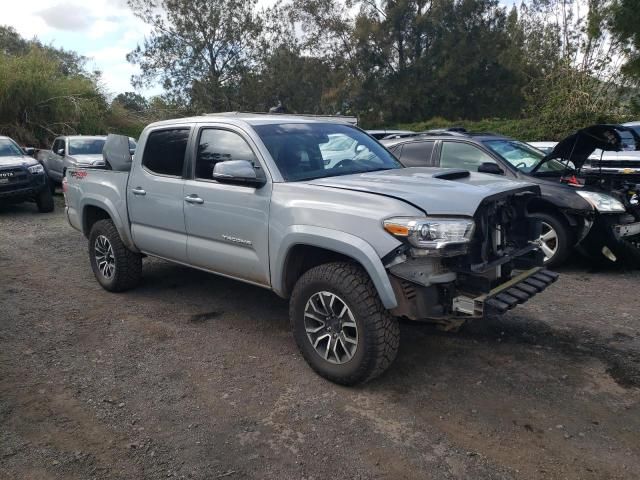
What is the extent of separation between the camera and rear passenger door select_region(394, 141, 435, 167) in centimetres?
753

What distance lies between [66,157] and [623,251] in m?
12.7

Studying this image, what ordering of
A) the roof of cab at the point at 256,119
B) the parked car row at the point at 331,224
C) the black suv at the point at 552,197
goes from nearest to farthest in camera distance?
the parked car row at the point at 331,224 → the roof of cab at the point at 256,119 → the black suv at the point at 552,197

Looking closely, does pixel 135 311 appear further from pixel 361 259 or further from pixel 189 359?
pixel 361 259

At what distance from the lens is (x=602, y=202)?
6.03 metres

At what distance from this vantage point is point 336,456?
9.60ft

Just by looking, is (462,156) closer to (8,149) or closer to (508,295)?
(508,295)

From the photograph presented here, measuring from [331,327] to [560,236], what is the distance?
382 centimetres

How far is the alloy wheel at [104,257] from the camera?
5723 mm

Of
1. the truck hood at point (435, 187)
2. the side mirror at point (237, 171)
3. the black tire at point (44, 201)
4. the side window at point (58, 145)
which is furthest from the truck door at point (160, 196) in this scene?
the side window at point (58, 145)

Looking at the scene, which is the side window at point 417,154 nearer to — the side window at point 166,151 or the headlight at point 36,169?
the side window at point 166,151

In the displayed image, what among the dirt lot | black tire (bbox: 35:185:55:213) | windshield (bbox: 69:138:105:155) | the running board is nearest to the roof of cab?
the dirt lot

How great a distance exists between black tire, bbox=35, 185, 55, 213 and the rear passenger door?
8.10m

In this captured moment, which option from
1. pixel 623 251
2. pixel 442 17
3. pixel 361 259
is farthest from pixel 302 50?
pixel 361 259

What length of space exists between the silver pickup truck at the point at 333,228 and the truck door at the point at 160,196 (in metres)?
0.02
